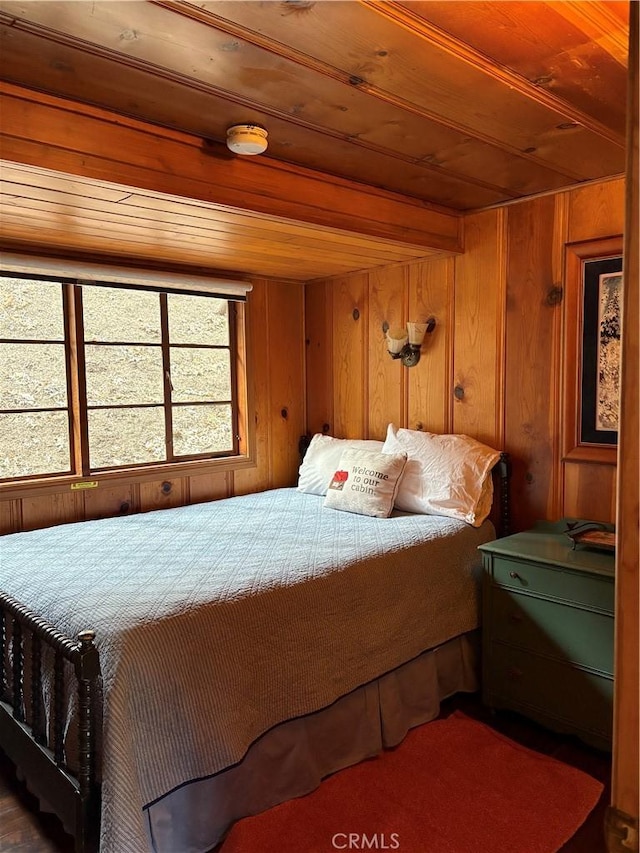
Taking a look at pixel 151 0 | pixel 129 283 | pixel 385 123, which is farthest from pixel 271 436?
pixel 151 0

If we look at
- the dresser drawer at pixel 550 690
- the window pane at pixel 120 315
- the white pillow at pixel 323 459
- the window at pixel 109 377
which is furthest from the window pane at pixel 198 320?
the dresser drawer at pixel 550 690

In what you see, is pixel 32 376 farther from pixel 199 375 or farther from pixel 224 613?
pixel 224 613

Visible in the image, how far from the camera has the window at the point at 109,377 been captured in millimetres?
2852

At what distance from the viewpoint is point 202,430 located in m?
3.52

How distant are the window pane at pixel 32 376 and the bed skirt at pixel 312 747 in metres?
1.95

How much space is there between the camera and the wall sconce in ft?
10.5

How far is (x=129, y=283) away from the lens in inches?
121

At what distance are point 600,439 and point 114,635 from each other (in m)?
2.08

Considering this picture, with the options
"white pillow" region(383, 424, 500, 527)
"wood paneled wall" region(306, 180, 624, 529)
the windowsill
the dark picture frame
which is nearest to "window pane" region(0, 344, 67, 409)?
the windowsill

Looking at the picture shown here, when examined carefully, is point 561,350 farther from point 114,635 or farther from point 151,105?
point 114,635

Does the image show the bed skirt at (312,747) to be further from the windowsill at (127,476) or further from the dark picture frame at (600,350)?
the windowsill at (127,476)

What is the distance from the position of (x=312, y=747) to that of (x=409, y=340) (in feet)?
6.76

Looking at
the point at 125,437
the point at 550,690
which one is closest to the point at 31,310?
the point at 125,437

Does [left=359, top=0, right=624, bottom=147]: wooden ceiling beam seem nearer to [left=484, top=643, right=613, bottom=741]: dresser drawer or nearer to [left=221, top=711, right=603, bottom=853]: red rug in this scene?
[left=484, top=643, right=613, bottom=741]: dresser drawer
